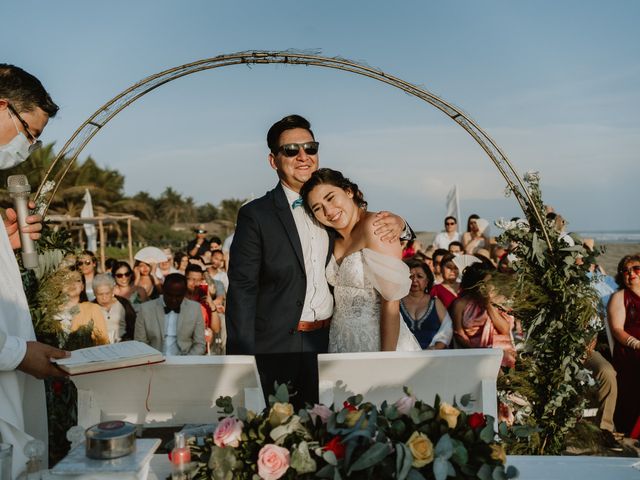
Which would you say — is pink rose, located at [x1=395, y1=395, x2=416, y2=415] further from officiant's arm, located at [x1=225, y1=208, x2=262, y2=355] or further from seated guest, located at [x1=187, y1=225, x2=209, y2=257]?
seated guest, located at [x1=187, y1=225, x2=209, y2=257]

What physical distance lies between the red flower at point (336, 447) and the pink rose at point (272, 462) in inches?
4.6

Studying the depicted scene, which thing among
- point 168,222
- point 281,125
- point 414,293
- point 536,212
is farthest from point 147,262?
point 168,222

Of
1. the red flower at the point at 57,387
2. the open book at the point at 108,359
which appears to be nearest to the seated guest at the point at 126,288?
the red flower at the point at 57,387

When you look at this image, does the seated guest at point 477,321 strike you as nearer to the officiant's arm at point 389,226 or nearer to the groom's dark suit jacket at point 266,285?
the officiant's arm at point 389,226

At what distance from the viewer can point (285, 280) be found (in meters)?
3.44

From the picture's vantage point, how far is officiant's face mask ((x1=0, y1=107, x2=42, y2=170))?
270cm

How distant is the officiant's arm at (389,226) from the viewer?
329 centimetres

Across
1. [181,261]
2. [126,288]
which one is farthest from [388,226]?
[181,261]

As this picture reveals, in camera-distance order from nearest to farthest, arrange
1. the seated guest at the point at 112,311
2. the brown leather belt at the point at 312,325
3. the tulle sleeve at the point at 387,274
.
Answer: the tulle sleeve at the point at 387,274, the brown leather belt at the point at 312,325, the seated guest at the point at 112,311

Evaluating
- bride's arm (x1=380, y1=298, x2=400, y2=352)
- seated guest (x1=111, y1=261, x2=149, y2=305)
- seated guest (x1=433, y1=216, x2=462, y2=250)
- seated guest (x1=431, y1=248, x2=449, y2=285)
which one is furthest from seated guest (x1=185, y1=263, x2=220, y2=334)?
seated guest (x1=433, y1=216, x2=462, y2=250)

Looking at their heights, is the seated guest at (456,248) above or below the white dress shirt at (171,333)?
above

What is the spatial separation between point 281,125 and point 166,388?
1.73m

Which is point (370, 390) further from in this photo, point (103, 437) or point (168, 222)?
point (168, 222)

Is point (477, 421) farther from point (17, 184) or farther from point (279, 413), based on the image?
point (17, 184)
